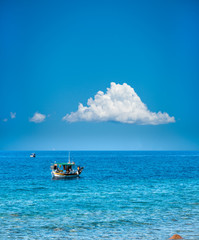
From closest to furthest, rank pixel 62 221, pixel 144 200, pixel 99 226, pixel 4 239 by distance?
pixel 4 239
pixel 99 226
pixel 62 221
pixel 144 200

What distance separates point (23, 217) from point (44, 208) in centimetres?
415

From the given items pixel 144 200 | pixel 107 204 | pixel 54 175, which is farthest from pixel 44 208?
pixel 54 175

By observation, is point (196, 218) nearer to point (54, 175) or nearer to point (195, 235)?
point (195, 235)

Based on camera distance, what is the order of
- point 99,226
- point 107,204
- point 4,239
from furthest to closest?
point 107,204 < point 99,226 < point 4,239

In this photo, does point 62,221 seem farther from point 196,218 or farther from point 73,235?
point 196,218

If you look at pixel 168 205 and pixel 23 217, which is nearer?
pixel 23 217

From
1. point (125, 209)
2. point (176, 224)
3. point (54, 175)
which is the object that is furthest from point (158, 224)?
point (54, 175)

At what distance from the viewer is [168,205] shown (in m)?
31.5

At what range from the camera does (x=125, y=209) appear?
29688 millimetres

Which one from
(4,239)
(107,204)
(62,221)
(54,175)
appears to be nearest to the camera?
(4,239)

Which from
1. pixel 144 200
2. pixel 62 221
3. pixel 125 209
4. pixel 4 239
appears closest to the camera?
pixel 4 239

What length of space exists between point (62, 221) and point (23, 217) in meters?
3.71

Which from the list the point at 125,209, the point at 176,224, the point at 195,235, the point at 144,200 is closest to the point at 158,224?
the point at 176,224

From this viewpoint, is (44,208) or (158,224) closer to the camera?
(158,224)
